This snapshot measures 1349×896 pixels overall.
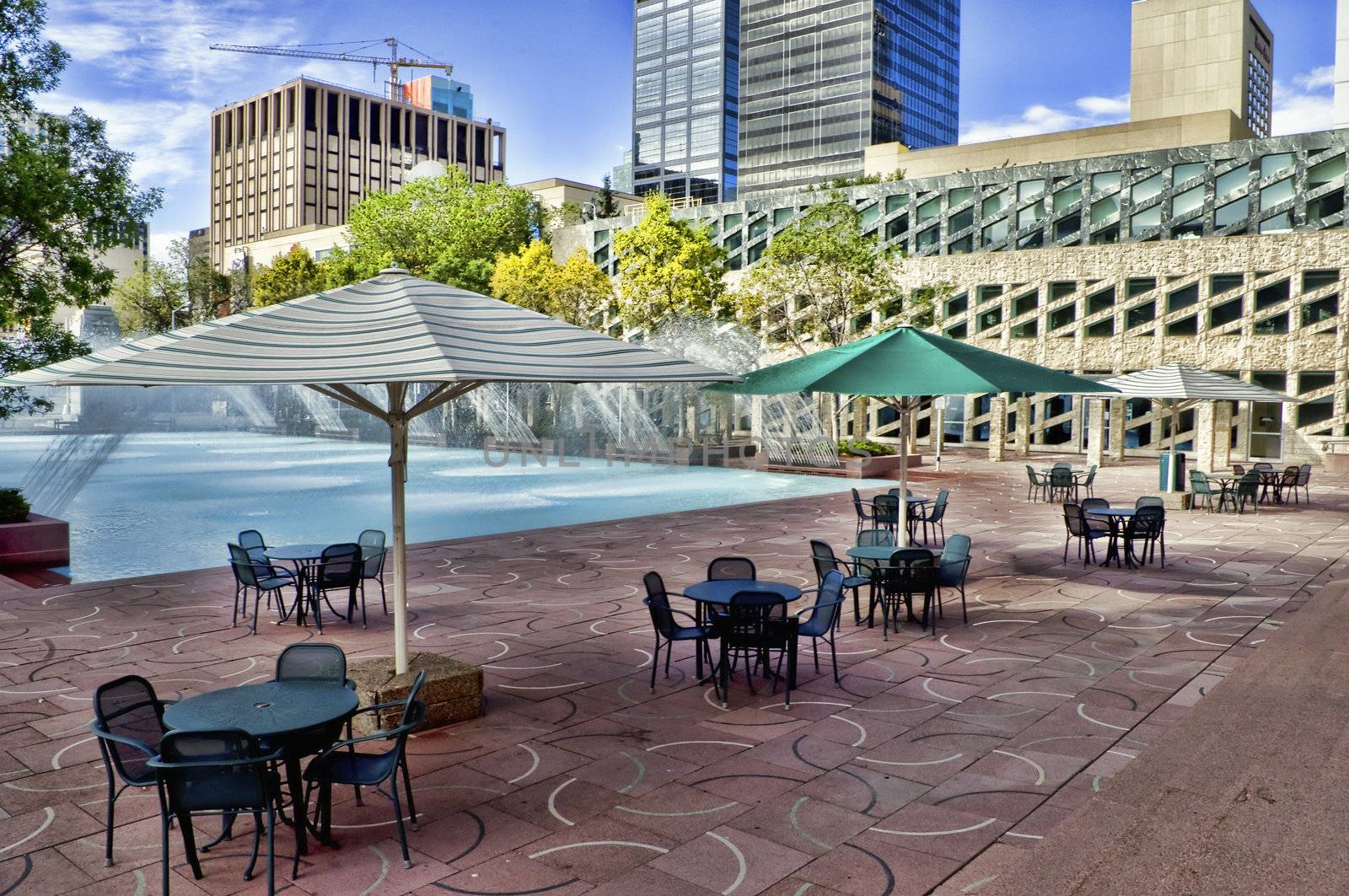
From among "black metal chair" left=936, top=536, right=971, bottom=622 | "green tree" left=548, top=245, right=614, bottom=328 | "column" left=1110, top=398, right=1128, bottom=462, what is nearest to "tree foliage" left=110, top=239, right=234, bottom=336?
"green tree" left=548, top=245, right=614, bottom=328

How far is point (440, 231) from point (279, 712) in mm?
48021

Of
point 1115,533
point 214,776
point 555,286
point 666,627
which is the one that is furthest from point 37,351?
point 555,286

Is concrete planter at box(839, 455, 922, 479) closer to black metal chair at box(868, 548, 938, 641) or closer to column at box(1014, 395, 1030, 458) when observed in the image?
column at box(1014, 395, 1030, 458)

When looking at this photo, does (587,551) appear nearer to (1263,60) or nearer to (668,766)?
(668,766)

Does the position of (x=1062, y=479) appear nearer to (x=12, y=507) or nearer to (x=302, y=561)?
(x=302, y=561)

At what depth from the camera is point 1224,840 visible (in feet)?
16.9

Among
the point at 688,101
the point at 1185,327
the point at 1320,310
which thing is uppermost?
the point at 688,101

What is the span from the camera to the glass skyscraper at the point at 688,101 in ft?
494

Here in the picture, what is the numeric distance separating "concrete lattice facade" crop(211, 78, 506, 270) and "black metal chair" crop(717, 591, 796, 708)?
115 metres

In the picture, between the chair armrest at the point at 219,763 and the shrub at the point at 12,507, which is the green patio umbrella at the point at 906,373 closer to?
the chair armrest at the point at 219,763

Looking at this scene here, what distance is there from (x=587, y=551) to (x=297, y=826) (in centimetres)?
949

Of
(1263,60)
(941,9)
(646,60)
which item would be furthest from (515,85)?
(1263,60)

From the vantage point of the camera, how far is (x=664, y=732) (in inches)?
264

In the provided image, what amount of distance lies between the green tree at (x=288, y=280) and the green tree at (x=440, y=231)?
1.62 meters
